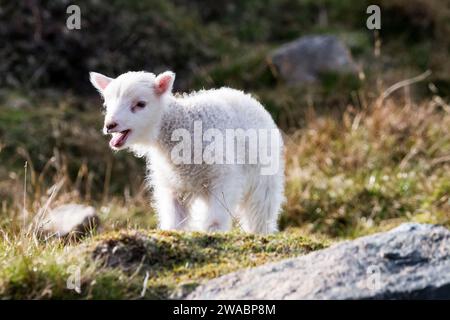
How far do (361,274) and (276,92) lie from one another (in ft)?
32.2

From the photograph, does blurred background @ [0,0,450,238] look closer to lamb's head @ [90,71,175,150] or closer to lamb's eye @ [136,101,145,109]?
lamb's head @ [90,71,175,150]

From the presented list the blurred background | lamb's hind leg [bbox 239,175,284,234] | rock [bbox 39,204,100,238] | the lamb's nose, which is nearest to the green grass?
the lamb's nose

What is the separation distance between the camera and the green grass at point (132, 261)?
439 centimetres

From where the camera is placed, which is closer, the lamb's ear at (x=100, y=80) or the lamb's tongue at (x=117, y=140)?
the lamb's tongue at (x=117, y=140)

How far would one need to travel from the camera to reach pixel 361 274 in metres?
4.31

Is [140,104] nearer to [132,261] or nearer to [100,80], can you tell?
[100,80]

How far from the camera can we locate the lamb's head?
599 cm

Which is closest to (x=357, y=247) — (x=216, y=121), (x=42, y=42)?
(x=216, y=121)

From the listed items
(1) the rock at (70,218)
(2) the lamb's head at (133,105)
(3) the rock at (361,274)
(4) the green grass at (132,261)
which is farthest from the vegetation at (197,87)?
(2) the lamb's head at (133,105)

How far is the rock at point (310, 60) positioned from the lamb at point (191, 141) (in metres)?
7.43

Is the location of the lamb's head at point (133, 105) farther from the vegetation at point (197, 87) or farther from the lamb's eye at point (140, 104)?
the vegetation at point (197, 87)

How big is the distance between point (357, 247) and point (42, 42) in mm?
10494

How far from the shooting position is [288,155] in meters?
10.9
